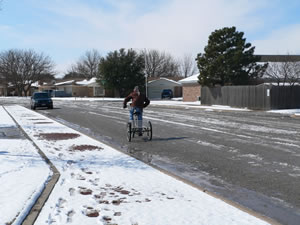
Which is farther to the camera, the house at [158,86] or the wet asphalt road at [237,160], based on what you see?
the house at [158,86]

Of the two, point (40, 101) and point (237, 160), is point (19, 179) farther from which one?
point (40, 101)

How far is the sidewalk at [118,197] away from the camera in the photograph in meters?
4.38

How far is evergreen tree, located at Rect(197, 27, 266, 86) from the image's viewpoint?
106ft

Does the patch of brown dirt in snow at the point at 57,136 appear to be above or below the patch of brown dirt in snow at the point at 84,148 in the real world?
above

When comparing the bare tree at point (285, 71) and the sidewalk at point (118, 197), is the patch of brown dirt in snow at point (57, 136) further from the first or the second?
the bare tree at point (285, 71)

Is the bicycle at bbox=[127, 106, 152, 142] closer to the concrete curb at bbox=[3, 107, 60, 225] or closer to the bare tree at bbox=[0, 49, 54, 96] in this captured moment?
the concrete curb at bbox=[3, 107, 60, 225]

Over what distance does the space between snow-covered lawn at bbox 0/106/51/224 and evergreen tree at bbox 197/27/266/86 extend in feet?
83.4

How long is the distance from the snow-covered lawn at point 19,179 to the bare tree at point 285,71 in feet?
94.9

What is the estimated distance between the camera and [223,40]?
33.2 metres

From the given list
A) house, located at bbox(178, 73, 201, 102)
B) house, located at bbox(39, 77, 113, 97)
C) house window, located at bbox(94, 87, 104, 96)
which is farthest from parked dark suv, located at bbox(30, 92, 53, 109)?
house window, located at bbox(94, 87, 104, 96)

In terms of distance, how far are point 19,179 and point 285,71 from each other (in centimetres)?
3111

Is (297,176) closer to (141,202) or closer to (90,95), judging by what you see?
(141,202)

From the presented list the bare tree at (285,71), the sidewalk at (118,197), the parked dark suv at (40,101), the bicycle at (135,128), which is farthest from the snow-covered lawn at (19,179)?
the bare tree at (285,71)

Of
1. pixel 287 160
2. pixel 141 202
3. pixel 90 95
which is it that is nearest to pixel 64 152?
pixel 141 202
